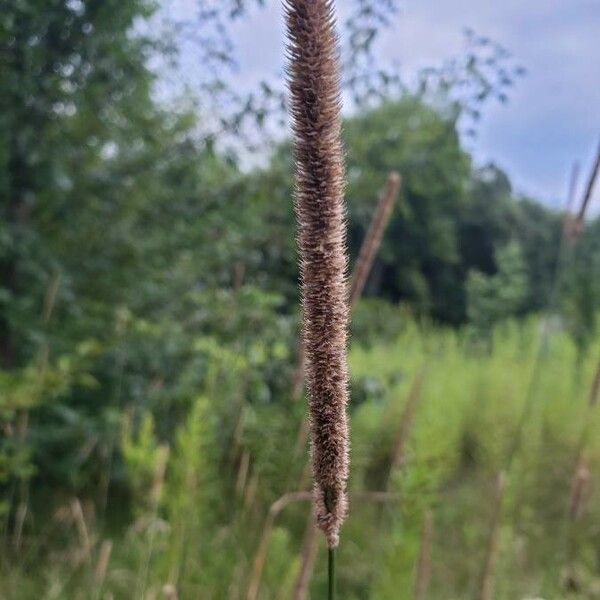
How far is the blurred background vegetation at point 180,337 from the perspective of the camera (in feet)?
6.08

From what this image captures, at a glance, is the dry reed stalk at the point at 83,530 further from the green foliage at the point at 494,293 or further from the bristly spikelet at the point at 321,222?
the green foliage at the point at 494,293

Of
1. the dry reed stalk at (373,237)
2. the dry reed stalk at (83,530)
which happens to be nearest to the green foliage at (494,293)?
the dry reed stalk at (83,530)

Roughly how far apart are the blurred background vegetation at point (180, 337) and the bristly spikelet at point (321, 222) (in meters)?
1.02

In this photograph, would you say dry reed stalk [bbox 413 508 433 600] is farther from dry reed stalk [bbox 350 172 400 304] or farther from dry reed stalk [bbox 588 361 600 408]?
dry reed stalk [bbox 350 172 400 304]

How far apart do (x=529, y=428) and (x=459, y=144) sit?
149cm

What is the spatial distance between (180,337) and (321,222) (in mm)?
2312

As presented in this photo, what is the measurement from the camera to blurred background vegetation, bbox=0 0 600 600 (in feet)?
6.08

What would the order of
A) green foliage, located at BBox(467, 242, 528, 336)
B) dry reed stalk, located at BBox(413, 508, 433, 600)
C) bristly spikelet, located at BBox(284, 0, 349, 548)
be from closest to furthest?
bristly spikelet, located at BBox(284, 0, 349, 548), dry reed stalk, located at BBox(413, 508, 433, 600), green foliage, located at BBox(467, 242, 528, 336)

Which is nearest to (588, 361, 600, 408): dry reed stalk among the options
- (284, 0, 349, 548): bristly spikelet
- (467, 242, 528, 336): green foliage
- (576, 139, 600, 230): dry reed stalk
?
(576, 139, 600, 230): dry reed stalk

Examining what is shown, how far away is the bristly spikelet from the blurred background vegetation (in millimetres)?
1019

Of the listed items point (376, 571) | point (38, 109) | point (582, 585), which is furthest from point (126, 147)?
point (582, 585)

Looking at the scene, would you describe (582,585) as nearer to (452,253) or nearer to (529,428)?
(529,428)

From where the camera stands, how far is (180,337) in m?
2.74

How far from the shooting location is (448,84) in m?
2.55
